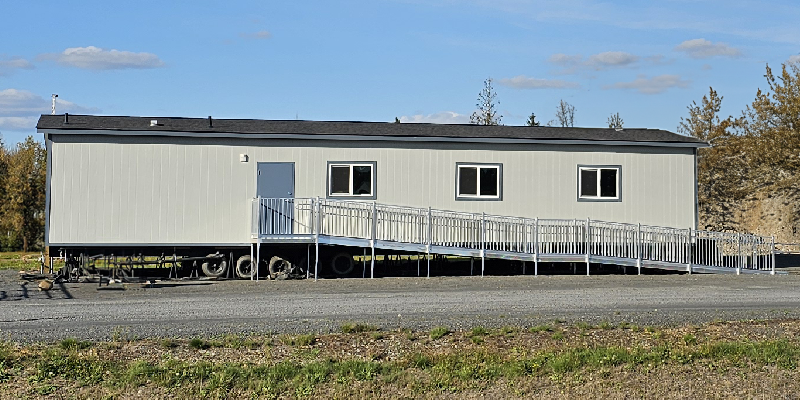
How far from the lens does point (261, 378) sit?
8.00 meters

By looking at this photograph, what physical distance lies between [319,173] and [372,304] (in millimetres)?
6618

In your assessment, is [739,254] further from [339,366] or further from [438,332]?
[339,366]

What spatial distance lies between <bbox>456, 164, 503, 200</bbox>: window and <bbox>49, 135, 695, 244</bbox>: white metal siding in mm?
150

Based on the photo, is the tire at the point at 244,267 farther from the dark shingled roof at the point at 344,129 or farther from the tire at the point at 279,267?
the dark shingled roof at the point at 344,129

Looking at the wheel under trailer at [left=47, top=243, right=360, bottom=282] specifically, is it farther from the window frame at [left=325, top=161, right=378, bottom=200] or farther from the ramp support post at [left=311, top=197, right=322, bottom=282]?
the window frame at [left=325, top=161, right=378, bottom=200]

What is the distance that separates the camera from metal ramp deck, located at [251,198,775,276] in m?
18.4

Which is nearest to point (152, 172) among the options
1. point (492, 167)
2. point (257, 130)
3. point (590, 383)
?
point (257, 130)

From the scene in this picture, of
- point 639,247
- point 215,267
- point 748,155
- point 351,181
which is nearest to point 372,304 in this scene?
point 351,181

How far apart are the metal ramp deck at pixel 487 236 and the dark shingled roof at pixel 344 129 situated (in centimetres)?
183

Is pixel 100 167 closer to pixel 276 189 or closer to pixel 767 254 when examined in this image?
pixel 276 189

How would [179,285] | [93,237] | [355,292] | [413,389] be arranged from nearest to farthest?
[413,389] → [355,292] → [179,285] → [93,237]

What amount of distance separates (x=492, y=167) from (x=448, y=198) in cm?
130

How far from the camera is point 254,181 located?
1908 centimetres

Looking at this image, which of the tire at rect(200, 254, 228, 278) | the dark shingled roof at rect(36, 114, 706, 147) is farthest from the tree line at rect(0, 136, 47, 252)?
the tire at rect(200, 254, 228, 278)
